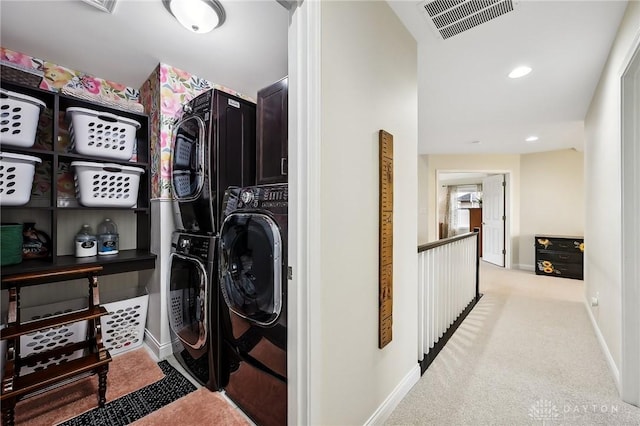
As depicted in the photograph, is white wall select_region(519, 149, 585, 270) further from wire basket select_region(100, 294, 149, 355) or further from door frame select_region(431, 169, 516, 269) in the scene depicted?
wire basket select_region(100, 294, 149, 355)

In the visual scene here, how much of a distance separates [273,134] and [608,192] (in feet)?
8.11

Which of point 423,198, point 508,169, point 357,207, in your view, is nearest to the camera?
point 357,207

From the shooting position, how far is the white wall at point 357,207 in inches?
44.1

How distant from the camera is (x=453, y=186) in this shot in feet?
29.7

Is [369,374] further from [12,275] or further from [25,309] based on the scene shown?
[25,309]

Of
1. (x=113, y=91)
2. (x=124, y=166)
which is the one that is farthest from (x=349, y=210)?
(x=113, y=91)

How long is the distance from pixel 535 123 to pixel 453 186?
18.6 ft

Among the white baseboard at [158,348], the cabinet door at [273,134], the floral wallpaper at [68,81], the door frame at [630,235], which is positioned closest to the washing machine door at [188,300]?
the white baseboard at [158,348]

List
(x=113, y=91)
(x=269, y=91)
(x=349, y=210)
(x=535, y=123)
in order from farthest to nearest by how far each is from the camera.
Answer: (x=535, y=123)
(x=113, y=91)
(x=269, y=91)
(x=349, y=210)

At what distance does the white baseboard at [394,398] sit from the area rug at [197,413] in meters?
0.69

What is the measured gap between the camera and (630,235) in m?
1.61

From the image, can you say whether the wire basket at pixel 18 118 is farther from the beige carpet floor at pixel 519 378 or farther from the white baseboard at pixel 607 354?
the white baseboard at pixel 607 354

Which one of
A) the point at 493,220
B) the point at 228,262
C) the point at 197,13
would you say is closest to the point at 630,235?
the point at 228,262

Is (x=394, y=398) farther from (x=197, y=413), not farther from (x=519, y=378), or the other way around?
(x=197, y=413)
